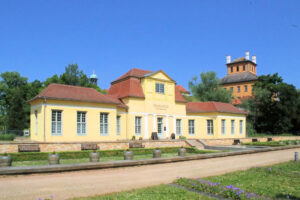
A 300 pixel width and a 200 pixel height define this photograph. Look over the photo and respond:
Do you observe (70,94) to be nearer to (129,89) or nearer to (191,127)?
(129,89)

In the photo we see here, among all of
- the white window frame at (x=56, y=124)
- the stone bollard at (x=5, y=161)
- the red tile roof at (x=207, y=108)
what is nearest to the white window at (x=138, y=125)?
the red tile roof at (x=207, y=108)

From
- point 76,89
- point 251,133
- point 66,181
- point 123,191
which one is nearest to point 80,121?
point 76,89

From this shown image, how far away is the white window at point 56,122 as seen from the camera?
23.9m

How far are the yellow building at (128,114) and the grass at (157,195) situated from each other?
1685cm

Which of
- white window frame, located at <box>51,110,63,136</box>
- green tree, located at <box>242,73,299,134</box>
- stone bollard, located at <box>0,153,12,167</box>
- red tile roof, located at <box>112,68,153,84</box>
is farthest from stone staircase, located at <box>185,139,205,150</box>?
green tree, located at <box>242,73,299,134</box>

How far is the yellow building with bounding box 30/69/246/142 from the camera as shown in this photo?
79.7 feet

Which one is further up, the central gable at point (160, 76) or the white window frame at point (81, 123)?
the central gable at point (160, 76)

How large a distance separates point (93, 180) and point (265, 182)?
6743 millimetres

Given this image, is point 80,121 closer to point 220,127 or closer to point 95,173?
point 95,173

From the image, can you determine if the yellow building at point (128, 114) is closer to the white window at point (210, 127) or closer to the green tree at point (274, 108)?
the white window at point (210, 127)

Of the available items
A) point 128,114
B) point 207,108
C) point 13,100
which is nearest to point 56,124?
point 128,114

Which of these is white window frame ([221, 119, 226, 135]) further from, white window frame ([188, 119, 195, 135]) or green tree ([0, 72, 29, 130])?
green tree ([0, 72, 29, 130])

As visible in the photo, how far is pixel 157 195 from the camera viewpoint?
833 cm

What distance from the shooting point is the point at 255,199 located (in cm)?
762
